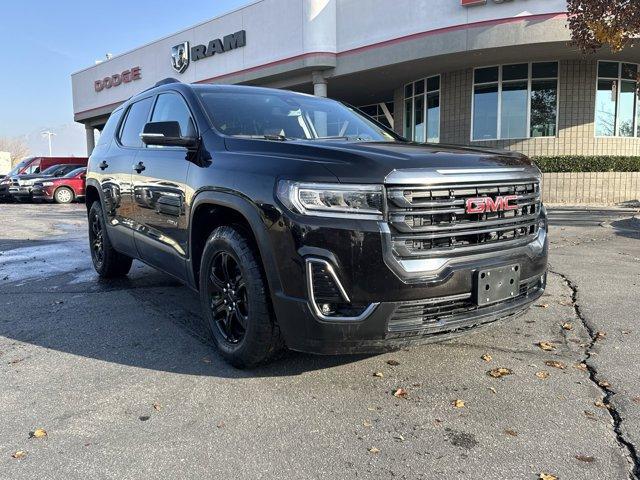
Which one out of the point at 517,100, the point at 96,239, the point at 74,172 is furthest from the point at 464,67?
the point at 74,172

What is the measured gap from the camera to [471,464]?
2.45 metres

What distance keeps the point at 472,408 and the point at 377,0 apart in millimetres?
16846

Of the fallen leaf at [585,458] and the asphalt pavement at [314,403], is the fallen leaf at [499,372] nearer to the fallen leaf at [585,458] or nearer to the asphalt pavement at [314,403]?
the asphalt pavement at [314,403]

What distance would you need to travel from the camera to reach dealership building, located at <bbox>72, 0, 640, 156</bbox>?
15380mm

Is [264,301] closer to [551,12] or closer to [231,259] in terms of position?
[231,259]

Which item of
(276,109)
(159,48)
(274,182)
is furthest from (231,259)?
(159,48)

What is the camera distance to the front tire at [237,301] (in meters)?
3.15

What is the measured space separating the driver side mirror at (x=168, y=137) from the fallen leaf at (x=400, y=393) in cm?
213

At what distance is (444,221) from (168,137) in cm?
203

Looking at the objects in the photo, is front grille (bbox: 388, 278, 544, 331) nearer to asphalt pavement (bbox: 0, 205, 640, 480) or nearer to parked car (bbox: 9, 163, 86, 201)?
asphalt pavement (bbox: 0, 205, 640, 480)

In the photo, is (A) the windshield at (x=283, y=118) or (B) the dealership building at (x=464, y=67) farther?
(B) the dealership building at (x=464, y=67)

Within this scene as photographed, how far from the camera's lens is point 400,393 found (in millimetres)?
3148

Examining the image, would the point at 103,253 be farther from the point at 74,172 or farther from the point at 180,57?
the point at 180,57

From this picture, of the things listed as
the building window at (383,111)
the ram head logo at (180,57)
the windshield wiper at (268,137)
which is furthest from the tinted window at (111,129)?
the ram head logo at (180,57)
